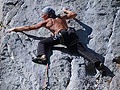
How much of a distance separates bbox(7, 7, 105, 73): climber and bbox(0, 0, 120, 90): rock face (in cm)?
12

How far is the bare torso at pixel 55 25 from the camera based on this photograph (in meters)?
5.81

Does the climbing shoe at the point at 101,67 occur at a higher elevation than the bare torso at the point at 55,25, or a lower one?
lower

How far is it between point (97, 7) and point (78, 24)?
0.57 metres

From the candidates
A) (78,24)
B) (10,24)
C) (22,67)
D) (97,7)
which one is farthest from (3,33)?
(97,7)

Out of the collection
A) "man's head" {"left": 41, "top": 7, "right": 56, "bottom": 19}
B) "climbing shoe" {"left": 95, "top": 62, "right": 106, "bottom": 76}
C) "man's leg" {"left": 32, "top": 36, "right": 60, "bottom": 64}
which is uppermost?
"man's head" {"left": 41, "top": 7, "right": 56, "bottom": 19}

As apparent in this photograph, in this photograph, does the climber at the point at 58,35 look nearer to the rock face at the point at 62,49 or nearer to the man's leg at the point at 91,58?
the man's leg at the point at 91,58

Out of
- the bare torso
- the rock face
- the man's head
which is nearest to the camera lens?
the rock face

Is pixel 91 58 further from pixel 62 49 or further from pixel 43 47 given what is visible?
pixel 43 47

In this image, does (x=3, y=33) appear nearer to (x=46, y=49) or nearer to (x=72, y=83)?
(x=46, y=49)

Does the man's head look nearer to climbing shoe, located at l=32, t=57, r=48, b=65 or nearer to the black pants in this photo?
the black pants

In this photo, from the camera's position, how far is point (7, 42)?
5.81 m

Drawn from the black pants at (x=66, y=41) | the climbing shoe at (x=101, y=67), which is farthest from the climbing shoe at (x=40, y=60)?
the climbing shoe at (x=101, y=67)

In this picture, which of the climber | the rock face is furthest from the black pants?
the rock face

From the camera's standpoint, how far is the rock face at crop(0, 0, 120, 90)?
209 inches
